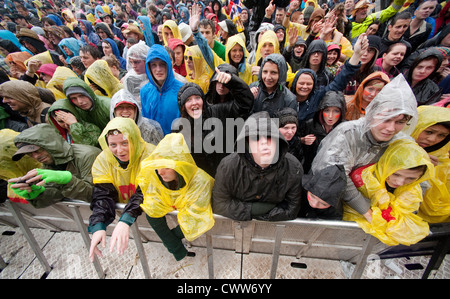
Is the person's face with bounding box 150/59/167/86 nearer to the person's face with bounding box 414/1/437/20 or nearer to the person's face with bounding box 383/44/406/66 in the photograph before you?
the person's face with bounding box 383/44/406/66

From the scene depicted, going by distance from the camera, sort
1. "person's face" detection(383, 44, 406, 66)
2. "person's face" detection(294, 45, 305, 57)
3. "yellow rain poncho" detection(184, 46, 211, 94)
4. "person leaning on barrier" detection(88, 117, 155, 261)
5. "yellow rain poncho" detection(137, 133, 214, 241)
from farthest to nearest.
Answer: "yellow rain poncho" detection(184, 46, 211, 94), "person's face" detection(294, 45, 305, 57), "person's face" detection(383, 44, 406, 66), "person leaning on barrier" detection(88, 117, 155, 261), "yellow rain poncho" detection(137, 133, 214, 241)

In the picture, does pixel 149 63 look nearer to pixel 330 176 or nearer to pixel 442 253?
pixel 330 176

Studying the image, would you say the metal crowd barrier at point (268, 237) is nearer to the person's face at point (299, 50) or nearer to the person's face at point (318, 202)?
the person's face at point (318, 202)

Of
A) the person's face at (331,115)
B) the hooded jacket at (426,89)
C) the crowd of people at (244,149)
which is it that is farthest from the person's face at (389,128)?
the hooded jacket at (426,89)

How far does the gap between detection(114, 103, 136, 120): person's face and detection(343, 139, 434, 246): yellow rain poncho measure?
3.02 m

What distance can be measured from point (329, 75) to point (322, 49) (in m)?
0.56

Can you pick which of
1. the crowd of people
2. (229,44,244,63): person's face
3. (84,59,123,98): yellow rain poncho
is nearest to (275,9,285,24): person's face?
the crowd of people

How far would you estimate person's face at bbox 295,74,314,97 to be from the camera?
2590mm

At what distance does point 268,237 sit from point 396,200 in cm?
142

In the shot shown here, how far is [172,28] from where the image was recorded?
4.67 m

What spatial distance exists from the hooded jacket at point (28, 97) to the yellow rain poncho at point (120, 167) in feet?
6.51

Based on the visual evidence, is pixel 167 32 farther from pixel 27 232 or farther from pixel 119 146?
pixel 27 232

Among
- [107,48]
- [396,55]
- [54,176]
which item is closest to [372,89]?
[396,55]
